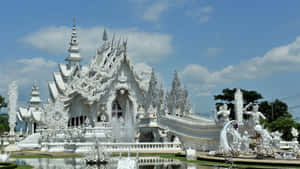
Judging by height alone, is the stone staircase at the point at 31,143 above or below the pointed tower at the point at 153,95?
below

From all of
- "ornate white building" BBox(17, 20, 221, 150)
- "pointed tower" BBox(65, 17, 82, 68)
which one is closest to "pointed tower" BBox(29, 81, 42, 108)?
"ornate white building" BBox(17, 20, 221, 150)

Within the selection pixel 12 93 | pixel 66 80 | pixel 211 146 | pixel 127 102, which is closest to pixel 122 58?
pixel 127 102

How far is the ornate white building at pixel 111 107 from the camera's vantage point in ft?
89.5

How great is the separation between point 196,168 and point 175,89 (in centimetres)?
2005

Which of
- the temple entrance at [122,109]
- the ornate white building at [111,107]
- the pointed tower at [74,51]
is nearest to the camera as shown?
the ornate white building at [111,107]

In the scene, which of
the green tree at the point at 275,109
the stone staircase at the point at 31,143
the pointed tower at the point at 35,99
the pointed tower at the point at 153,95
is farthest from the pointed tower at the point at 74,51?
the green tree at the point at 275,109

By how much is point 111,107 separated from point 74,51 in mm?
10239

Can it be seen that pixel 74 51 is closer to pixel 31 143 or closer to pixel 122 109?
pixel 122 109

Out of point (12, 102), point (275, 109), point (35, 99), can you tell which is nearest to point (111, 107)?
point (12, 102)

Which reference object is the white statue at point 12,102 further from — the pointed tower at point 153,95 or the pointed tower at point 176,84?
the pointed tower at point 176,84

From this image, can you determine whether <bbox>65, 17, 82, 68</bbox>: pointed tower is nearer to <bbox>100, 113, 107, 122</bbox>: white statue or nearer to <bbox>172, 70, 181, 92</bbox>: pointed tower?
<bbox>100, 113, 107, 122</bbox>: white statue

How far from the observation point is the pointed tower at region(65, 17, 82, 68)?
41688mm

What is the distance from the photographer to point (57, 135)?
2922 centimetres

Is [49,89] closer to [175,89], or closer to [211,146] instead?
[175,89]
